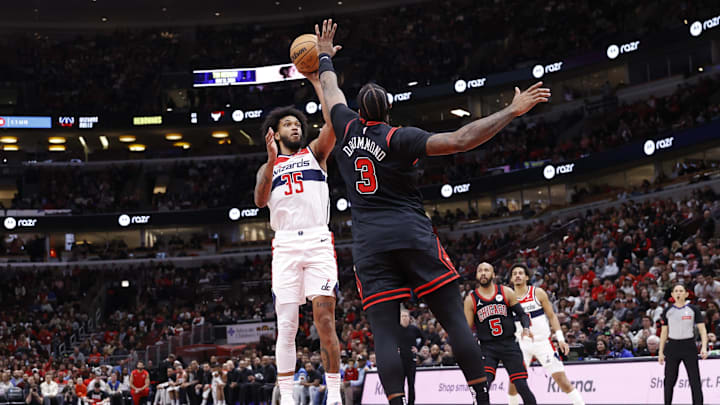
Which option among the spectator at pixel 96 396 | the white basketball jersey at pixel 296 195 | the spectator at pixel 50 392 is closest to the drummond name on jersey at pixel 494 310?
the white basketball jersey at pixel 296 195

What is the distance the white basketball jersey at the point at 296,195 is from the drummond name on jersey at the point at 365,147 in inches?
78.0

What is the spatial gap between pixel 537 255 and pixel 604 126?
30.6 ft

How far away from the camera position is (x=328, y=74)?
611cm

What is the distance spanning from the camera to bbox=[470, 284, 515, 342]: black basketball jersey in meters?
10.9

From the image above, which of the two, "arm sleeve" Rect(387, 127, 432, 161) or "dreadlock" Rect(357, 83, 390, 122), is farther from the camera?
"dreadlock" Rect(357, 83, 390, 122)

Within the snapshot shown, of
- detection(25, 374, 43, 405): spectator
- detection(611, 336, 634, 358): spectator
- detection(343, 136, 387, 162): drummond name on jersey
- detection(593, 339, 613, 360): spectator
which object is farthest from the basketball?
detection(25, 374, 43, 405): spectator

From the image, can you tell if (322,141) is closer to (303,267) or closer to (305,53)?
(305,53)

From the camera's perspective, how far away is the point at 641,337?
18328 mm

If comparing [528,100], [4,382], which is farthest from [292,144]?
[4,382]

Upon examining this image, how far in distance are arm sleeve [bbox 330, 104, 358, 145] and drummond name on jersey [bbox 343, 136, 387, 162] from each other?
0.13 meters

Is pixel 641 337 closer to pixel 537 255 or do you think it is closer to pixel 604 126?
pixel 537 255

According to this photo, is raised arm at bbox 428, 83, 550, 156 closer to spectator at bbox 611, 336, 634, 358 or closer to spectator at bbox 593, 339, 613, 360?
spectator at bbox 593, 339, 613, 360

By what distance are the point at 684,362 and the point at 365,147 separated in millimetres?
8973

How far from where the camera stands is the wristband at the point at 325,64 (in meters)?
6.19
